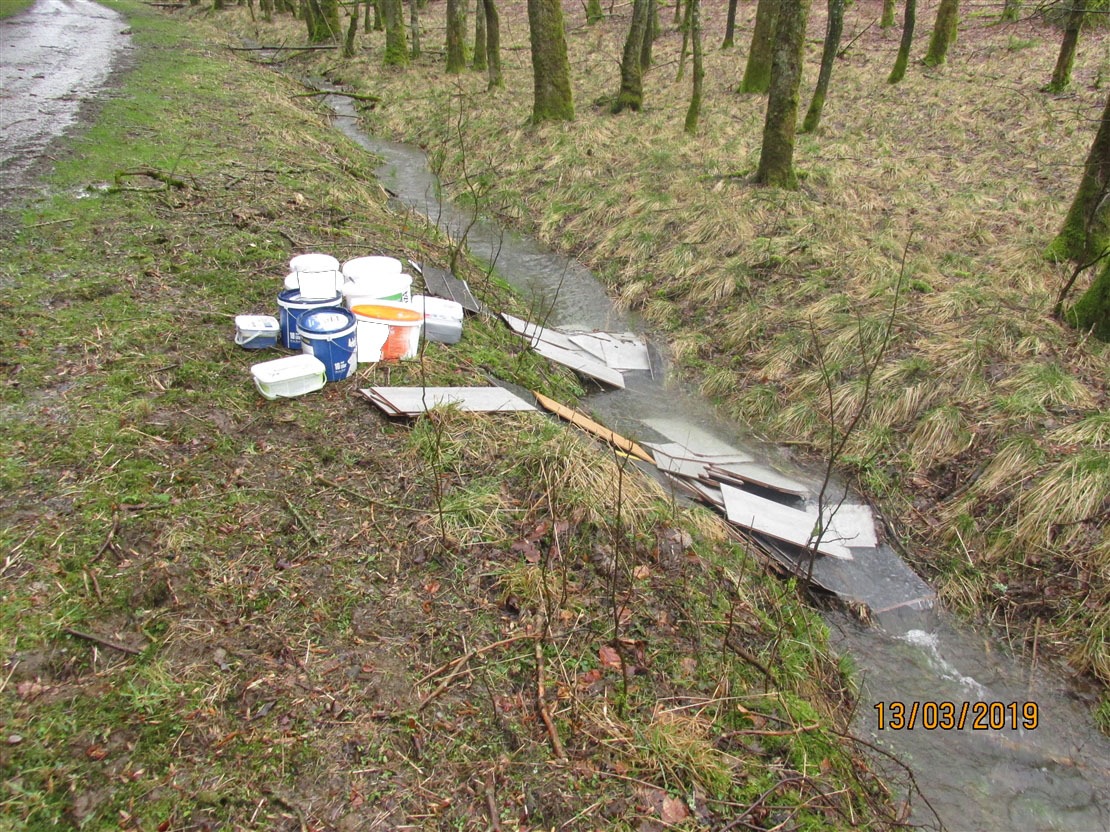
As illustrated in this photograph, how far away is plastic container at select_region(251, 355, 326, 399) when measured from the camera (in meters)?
3.94

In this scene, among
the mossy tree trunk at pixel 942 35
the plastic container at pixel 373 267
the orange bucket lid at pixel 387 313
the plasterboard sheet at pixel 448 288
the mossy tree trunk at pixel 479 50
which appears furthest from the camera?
the mossy tree trunk at pixel 479 50

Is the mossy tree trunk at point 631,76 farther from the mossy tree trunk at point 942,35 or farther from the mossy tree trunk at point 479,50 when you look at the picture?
A: the mossy tree trunk at point 942,35

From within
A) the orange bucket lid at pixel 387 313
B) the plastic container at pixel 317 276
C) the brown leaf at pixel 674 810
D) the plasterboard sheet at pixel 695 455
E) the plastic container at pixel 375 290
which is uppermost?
the plastic container at pixel 317 276

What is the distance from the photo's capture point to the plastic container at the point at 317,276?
449cm

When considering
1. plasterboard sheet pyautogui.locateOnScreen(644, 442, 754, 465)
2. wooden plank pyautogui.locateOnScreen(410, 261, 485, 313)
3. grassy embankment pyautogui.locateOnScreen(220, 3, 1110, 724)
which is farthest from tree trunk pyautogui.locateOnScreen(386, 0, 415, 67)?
plasterboard sheet pyautogui.locateOnScreen(644, 442, 754, 465)

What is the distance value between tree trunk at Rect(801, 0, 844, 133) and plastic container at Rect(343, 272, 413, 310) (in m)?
8.48

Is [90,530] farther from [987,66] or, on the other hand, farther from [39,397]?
[987,66]

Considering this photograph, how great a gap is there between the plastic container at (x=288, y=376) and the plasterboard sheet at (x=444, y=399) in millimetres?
312

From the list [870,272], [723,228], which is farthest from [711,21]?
[870,272]

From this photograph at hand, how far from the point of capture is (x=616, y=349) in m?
6.91

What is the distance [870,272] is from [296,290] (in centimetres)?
541

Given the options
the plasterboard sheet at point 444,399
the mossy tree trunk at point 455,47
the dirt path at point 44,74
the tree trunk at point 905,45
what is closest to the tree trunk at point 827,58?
the tree trunk at point 905,45

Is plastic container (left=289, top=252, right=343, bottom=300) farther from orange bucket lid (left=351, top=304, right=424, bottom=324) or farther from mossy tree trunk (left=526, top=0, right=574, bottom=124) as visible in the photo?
mossy tree trunk (left=526, top=0, right=574, bottom=124)
